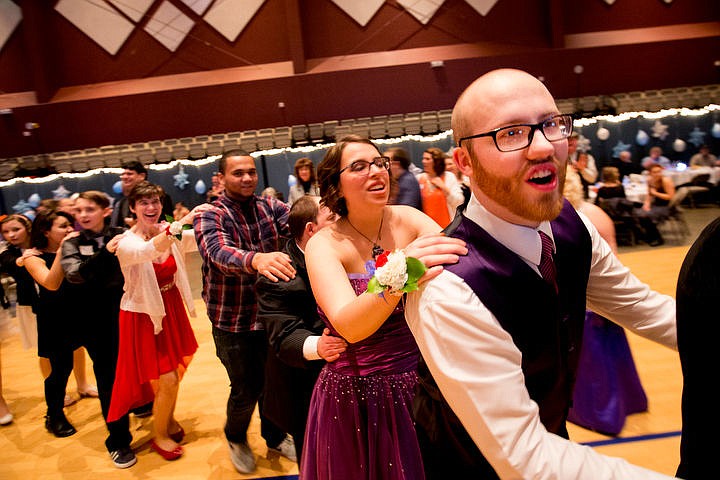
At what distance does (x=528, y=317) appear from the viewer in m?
1.05

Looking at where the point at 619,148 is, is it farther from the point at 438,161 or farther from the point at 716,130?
the point at 438,161

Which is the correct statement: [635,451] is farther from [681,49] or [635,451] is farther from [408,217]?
[681,49]

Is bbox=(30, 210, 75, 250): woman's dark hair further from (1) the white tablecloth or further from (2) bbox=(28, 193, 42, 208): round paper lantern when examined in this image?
(1) the white tablecloth

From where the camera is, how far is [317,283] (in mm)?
1614

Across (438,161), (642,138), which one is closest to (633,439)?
(438,161)

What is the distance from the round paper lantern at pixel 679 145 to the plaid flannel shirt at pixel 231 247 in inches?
436

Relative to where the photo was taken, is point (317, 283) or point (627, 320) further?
point (317, 283)

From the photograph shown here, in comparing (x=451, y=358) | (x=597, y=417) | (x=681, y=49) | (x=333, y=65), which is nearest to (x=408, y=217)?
(x=451, y=358)

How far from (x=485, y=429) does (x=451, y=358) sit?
0.41ft

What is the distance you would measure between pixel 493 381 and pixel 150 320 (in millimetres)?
2718

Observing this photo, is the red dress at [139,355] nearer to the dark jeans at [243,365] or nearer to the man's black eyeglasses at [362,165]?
the dark jeans at [243,365]

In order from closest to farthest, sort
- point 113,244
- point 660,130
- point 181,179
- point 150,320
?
point 113,244 → point 150,320 → point 181,179 → point 660,130

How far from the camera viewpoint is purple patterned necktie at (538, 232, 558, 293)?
1.10 meters

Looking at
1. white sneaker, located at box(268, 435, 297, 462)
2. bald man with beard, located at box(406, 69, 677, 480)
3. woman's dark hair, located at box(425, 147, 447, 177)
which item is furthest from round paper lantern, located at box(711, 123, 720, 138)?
bald man with beard, located at box(406, 69, 677, 480)
